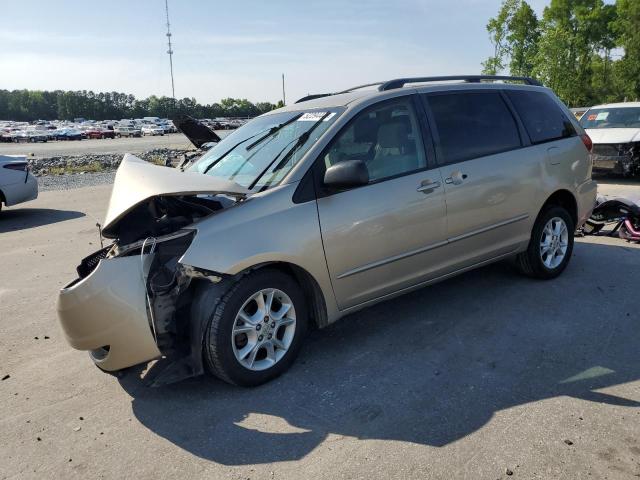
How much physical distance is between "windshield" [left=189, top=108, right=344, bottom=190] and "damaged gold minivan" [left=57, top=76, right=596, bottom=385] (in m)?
0.02

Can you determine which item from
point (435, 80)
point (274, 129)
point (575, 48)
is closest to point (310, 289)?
point (274, 129)

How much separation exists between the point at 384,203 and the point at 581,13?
50077 mm

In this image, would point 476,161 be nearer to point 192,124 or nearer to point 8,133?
point 192,124

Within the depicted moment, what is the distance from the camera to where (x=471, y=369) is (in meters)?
3.65

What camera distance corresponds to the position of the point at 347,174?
3568 millimetres

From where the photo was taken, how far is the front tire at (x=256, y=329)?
334 centimetres

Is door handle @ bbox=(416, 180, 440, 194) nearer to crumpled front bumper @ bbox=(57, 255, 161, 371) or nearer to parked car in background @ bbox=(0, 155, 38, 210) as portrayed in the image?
crumpled front bumper @ bbox=(57, 255, 161, 371)

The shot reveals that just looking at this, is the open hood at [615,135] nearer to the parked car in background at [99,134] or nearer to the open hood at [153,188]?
the open hood at [153,188]

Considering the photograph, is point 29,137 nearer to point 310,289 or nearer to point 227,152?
point 227,152

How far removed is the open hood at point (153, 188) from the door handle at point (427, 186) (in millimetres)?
1370

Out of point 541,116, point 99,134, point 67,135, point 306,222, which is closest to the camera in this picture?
point 306,222

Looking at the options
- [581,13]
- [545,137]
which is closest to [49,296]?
[545,137]

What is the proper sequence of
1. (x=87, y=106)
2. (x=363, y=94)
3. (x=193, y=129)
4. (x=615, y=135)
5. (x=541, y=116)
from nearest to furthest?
1. (x=363, y=94)
2. (x=541, y=116)
3. (x=193, y=129)
4. (x=615, y=135)
5. (x=87, y=106)

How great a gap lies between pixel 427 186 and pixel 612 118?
427 inches
